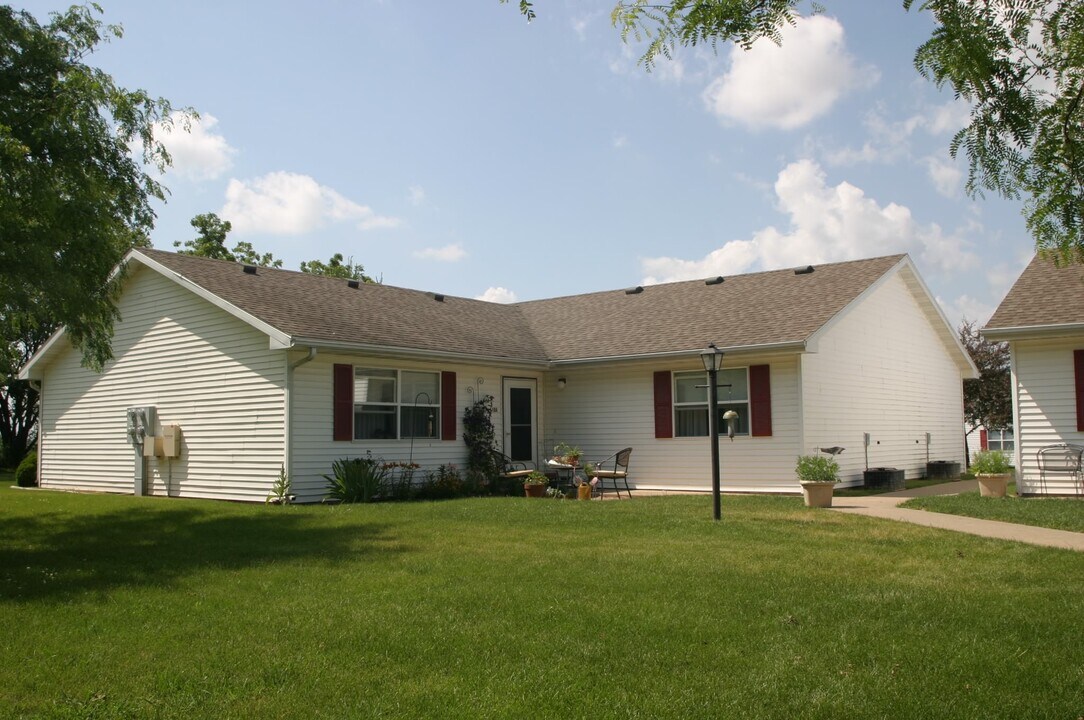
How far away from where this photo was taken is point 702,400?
17.8m

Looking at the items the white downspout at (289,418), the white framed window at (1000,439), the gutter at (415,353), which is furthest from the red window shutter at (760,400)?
the white framed window at (1000,439)

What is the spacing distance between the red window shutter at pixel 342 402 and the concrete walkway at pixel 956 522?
26.8 feet

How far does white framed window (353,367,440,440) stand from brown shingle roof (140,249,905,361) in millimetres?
720

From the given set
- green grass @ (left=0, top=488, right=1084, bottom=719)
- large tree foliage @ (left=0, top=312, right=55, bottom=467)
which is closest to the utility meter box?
green grass @ (left=0, top=488, right=1084, bottom=719)

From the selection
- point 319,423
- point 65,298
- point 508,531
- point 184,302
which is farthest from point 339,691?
point 184,302

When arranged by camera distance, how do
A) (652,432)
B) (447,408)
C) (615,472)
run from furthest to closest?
1. (652,432)
2. (447,408)
3. (615,472)

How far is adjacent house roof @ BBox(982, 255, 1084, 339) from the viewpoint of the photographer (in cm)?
1409

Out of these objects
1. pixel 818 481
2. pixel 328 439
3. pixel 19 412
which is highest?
pixel 19 412

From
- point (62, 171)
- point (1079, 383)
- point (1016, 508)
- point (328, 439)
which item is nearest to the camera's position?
point (62, 171)

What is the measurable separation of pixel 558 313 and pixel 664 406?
5.72 m

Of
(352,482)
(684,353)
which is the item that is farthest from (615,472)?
(352,482)

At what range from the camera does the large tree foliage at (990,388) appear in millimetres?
29016

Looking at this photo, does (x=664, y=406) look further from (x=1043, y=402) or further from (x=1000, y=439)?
(x=1000, y=439)

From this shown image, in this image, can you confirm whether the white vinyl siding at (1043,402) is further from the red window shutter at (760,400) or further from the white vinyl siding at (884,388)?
the red window shutter at (760,400)
